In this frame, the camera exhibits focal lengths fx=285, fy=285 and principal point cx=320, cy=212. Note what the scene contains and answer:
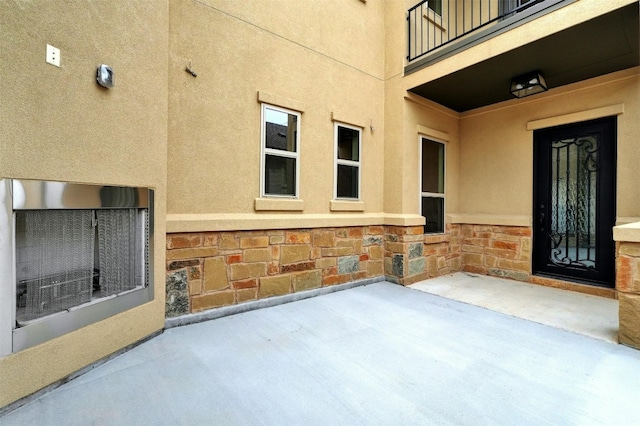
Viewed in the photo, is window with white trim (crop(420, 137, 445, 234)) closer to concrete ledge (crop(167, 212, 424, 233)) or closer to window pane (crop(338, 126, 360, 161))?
concrete ledge (crop(167, 212, 424, 233))

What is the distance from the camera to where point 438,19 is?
5.14 metres

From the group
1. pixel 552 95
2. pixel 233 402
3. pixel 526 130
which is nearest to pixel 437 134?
pixel 526 130

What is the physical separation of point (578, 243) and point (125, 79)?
5.89 meters

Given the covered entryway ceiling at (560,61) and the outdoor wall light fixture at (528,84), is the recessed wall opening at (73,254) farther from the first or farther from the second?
the outdoor wall light fixture at (528,84)

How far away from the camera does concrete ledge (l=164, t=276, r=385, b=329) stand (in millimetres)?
2881

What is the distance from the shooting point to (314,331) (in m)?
2.78

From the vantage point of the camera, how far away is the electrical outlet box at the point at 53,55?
6.16 feet

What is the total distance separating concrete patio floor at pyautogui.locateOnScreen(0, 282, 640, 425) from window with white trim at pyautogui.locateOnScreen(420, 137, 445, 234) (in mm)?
Result: 2266

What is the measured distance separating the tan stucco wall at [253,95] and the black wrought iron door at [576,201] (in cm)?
273

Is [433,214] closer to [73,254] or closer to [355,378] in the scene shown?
[355,378]

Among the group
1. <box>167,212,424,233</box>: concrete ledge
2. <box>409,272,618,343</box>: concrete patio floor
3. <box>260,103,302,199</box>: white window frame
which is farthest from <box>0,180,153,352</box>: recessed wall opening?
<box>409,272,618,343</box>: concrete patio floor

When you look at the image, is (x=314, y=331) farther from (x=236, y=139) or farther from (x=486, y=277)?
(x=486, y=277)

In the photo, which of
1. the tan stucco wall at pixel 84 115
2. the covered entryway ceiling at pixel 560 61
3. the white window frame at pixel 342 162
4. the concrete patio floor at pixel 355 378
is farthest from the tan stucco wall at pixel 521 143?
the tan stucco wall at pixel 84 115

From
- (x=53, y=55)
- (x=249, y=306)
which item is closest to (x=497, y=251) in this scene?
(x=249, y=306)
